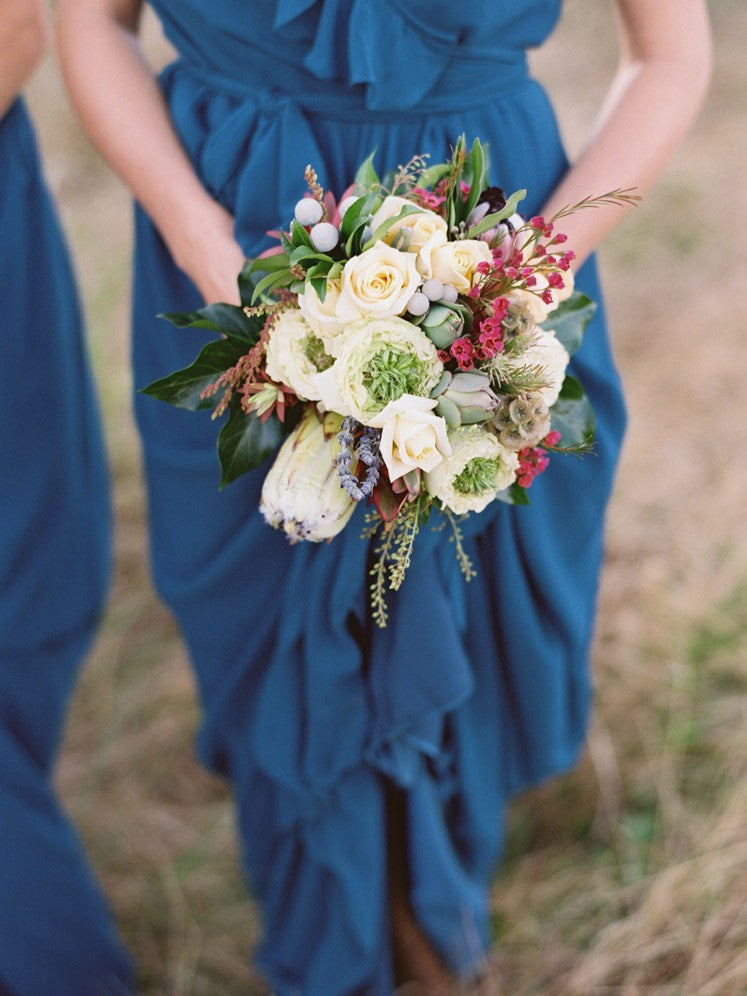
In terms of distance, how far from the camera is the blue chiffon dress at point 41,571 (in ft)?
4.55

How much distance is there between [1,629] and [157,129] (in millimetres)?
766

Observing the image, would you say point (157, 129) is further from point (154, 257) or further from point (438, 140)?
point (438, 140)

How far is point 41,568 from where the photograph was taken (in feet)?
4.97

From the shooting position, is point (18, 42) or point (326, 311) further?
point (18, 42)

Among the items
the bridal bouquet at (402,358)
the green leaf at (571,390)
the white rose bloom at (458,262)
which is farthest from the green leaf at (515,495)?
the white rose bloom at (458,262)

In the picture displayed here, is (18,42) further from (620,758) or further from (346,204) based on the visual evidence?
(620,758)

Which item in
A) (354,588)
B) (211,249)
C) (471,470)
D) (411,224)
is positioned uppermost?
(211,249)

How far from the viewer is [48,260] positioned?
1.41m

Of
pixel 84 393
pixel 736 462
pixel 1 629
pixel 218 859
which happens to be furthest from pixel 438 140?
pixel 736 462

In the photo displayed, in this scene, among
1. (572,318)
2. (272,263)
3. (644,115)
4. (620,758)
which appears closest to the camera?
(272,263)

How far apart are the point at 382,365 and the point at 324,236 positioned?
0.44 ft

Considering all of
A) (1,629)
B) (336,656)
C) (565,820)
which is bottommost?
(565,820)

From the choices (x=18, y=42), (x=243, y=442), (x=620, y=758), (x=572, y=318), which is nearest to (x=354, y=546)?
(x=243, y=442)

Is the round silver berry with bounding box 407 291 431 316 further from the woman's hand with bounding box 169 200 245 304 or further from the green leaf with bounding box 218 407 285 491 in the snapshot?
the woman's hand with bounding box 169 200 245 304
